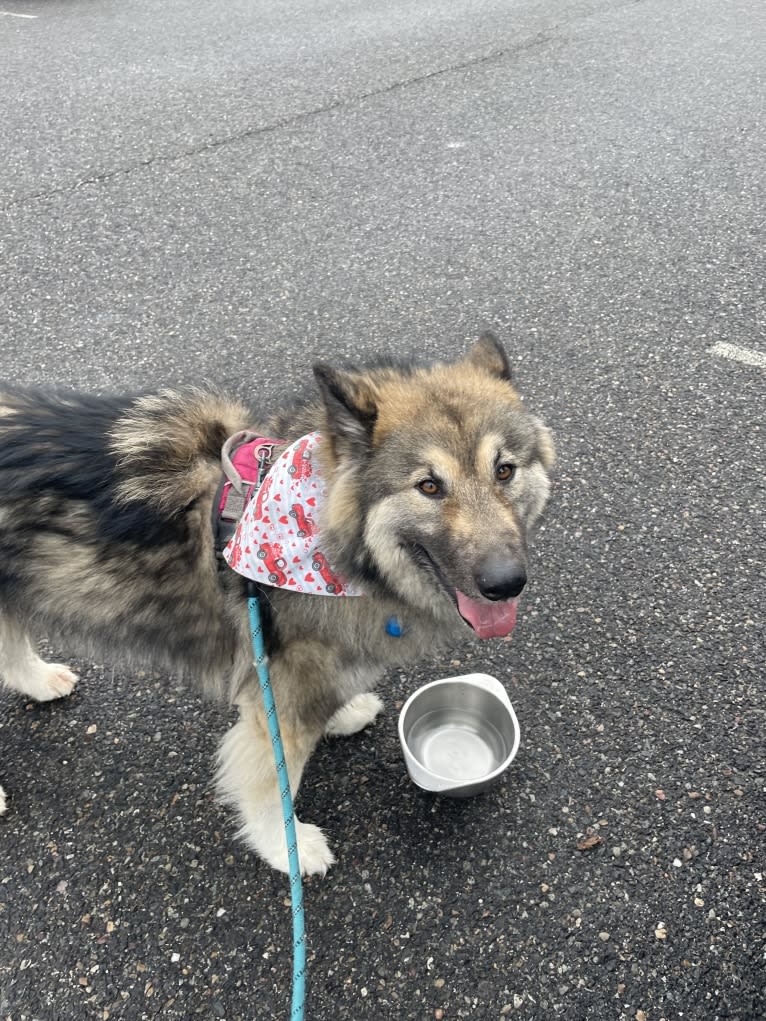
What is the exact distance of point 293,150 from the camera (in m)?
6.47

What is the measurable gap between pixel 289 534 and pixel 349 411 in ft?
1.29

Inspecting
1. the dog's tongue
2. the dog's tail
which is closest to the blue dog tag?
the dog's tongue

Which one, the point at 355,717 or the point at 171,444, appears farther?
the point at 355,717

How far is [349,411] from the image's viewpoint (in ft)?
6.35

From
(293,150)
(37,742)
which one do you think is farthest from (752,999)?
(293,150)

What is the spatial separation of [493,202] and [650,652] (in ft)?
13.6

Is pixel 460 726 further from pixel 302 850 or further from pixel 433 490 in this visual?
pixel 433 490

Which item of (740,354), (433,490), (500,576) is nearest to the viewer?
(500,576)

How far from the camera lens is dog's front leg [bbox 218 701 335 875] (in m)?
2.31

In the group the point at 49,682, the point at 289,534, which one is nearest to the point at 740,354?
the point at 289,534

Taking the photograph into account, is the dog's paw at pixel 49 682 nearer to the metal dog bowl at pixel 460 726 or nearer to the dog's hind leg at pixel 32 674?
the dog's hind leg at pixel 32 674

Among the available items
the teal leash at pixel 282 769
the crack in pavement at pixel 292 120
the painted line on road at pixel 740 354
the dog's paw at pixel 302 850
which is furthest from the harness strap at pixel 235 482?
the crack in pavement at pixel 292 120

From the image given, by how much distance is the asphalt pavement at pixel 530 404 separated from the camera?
2.19 metres

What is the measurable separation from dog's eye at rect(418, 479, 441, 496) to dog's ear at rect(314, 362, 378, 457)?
0.19 m
